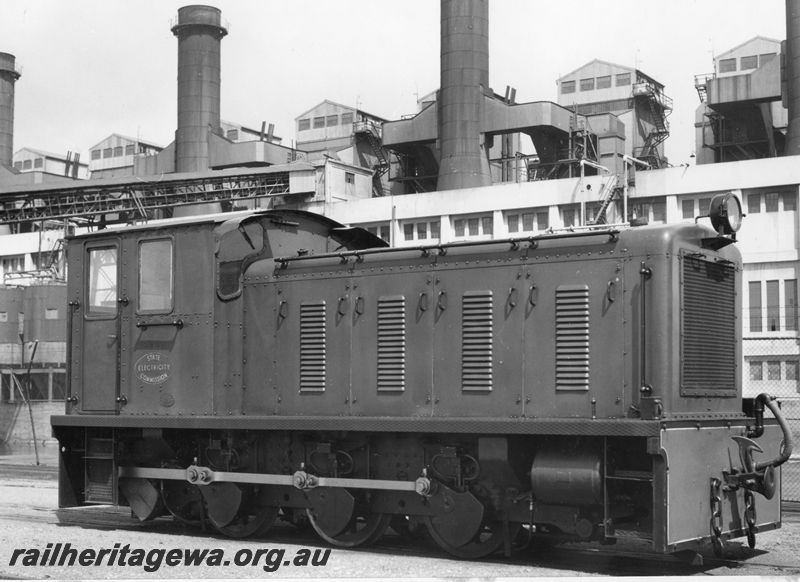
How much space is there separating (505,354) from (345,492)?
2.34 m

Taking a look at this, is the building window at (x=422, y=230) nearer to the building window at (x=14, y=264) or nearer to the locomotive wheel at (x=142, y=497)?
the building window at (x=14, y=264)

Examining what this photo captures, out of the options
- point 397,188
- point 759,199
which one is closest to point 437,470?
point 759,199

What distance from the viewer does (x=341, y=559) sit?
9.54m

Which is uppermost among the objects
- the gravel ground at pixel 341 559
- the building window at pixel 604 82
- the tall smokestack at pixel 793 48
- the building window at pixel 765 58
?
the building window at pixel 604 82

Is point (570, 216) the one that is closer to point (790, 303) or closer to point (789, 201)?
point (789, 201)

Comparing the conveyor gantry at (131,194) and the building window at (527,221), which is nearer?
the conveyor gantry at (131,194)

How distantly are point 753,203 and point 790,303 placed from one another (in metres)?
4.20

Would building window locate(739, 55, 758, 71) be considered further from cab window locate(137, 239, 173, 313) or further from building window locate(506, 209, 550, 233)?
cab window locate(137, 239, 173, 313)

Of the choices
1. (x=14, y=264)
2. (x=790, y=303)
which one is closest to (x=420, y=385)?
(x=790, y=303)

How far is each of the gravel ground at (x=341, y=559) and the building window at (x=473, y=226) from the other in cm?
3223

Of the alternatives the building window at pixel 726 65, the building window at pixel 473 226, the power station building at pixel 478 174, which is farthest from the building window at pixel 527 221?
the building window at pixel 726 65

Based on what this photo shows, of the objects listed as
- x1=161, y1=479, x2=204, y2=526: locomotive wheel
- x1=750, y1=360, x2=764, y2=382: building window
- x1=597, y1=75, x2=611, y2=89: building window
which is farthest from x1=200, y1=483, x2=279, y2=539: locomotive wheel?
x1=597, y1=75, x2=611, y2=89: building window

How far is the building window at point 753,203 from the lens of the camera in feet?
121

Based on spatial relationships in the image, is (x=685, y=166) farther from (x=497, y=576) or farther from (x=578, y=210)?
(x=497, y=576)
